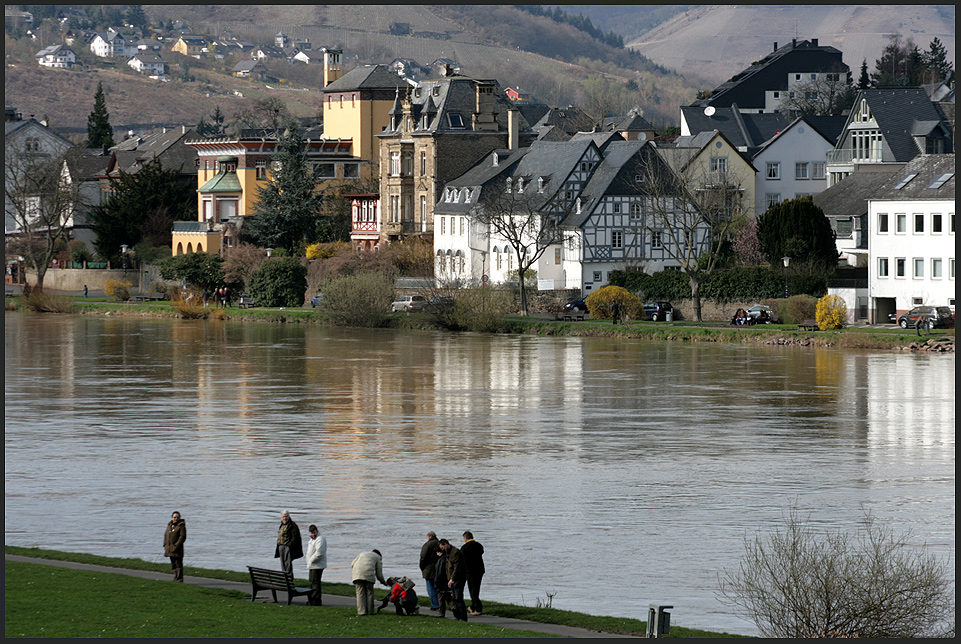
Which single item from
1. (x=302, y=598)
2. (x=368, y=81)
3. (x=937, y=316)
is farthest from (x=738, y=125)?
(x=302, y=598)

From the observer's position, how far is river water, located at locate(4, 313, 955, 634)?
2692cm

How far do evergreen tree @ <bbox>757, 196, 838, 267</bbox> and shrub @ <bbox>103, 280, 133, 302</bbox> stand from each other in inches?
1833

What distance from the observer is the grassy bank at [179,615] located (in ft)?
63.3

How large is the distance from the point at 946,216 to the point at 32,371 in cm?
4429

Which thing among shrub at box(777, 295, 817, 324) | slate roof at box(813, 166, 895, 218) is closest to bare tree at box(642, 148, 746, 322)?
slate roof at box(813, 166, 895, 218)

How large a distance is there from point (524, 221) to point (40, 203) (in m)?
44.6

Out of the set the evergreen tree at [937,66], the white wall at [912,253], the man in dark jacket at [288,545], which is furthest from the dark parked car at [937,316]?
the evergreen tree at [937,66]

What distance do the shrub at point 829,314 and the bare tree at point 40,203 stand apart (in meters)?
56.7

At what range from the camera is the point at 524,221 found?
90375mm

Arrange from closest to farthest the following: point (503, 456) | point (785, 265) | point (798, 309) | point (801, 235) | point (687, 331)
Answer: point (503, 456), point (687, 331), point (798, 309), point (785, 265), point (801, 235)

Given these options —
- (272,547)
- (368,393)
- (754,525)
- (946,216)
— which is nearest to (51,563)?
(272,547)

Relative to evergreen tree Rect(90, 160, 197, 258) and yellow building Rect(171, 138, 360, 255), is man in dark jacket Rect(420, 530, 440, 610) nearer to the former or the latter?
evergreen tree Rect(90, 160, 197, 258)

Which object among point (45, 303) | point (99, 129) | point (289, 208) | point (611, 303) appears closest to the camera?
point (611, 303)

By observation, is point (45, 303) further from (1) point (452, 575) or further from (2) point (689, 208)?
(1) point (452, 575)
